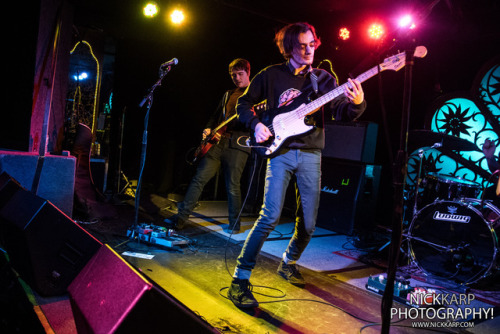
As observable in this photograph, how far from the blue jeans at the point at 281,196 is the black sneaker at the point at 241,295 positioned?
0.16ft

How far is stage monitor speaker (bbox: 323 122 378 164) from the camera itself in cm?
563

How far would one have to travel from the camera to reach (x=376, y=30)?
19.9ft

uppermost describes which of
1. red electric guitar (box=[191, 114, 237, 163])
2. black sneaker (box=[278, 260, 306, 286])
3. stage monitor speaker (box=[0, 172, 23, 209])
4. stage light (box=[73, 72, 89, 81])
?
stage light (box=[73, 72, 89, 81])

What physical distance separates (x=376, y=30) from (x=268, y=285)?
4916 millimetres

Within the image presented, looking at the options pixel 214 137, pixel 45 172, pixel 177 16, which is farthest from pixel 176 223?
pixel 177 16

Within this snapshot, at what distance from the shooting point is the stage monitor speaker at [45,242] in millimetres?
1926

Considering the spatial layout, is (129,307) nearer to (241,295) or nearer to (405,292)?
(241,295)

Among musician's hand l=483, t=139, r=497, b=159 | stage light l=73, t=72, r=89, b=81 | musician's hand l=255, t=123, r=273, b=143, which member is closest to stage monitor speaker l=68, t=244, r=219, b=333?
musician's hand l=255, t=123, r=273, b=143

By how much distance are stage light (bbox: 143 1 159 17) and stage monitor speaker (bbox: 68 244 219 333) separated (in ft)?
20.3

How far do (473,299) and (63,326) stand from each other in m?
3.35

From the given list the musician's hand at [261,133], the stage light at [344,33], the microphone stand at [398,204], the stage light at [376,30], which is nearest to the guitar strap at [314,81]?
the musician's hand at [261,133]

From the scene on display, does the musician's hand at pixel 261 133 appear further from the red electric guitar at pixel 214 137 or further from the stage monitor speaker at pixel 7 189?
the red electric guitar at pixel 214 137

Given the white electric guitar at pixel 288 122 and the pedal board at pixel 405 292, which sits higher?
the white electric guitar at pixel 288 122

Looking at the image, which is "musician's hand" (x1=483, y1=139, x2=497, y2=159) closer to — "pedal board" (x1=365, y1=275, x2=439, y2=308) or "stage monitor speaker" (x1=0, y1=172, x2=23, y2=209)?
"pedal board" (x1=365, y1=275, x2=439, y2=308)
